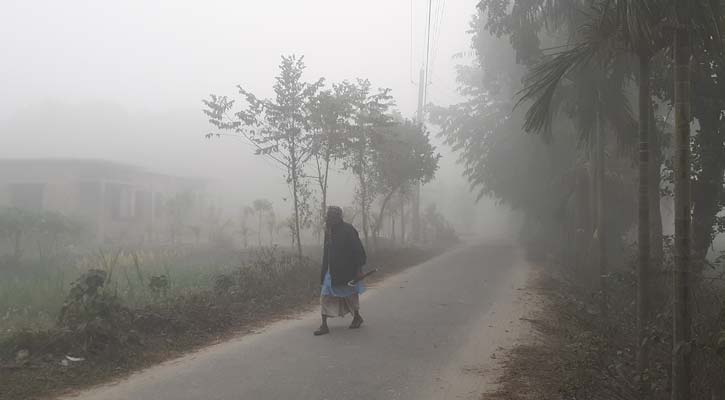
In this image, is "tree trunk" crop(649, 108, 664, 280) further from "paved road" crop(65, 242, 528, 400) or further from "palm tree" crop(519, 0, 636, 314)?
"paved road" crop(65, 242, 528, 400)

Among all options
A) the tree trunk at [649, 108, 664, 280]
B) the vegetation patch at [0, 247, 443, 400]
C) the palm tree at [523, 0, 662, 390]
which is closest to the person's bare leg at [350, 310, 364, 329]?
the vegetation patch at [0, 247, 443, 400]

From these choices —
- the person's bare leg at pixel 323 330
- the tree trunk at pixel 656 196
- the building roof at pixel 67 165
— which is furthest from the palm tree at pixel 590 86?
the building roof at pixel 67 165

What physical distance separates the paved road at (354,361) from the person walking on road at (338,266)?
1.27 ft

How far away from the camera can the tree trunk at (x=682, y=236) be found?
156 inches

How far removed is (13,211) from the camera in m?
16.7

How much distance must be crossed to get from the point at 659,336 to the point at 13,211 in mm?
17578

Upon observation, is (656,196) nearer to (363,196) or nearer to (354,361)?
(354,361)

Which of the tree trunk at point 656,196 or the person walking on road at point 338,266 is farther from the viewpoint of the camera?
the tree trunk at point 656,196

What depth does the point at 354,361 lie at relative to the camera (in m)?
6.28

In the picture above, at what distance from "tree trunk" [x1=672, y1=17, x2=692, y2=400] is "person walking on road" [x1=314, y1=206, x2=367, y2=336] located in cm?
424

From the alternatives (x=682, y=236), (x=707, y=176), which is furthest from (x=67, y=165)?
(x=682, y=236)

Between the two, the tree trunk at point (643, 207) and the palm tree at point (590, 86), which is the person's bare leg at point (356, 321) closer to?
the palm tree at point (590, 86)

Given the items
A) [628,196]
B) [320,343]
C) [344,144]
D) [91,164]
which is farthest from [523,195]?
[91,164]

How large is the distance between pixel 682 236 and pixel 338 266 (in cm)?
453
